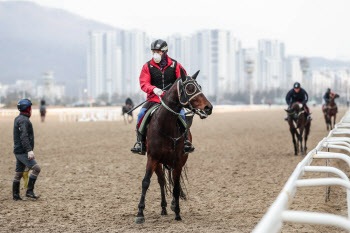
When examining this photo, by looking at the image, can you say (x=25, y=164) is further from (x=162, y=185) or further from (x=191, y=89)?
(x=191, y=89)

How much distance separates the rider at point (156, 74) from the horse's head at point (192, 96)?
626 millimetres

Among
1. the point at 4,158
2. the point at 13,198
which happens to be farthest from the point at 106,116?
the point at 13,198

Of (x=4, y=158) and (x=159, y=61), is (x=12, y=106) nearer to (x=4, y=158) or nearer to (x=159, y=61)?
(x=4, y=158)

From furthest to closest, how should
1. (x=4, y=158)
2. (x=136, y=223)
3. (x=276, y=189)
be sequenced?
(x=4, y=158), (x=276, y=189), (x=136, y=223)

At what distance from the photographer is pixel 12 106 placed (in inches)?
2923

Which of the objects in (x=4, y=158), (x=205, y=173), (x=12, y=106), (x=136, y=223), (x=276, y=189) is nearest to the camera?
(x=136, y=223)

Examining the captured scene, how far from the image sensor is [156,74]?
678 centimetres

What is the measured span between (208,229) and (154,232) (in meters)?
0.67

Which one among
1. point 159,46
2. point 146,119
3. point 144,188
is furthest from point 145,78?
point 144,188

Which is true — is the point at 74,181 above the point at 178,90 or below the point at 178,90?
below

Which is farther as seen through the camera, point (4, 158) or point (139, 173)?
point (4, 158)

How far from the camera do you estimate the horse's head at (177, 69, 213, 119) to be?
18.9 ft

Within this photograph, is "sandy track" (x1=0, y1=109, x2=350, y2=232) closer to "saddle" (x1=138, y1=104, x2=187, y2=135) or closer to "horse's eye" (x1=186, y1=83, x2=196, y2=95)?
"saddle" (x1=138, y1=104, x2=187, y2=135)

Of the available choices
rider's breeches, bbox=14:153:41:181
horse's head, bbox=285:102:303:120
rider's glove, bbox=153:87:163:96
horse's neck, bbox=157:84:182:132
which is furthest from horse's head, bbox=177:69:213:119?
horse's head, bbox=285:102:303:120
